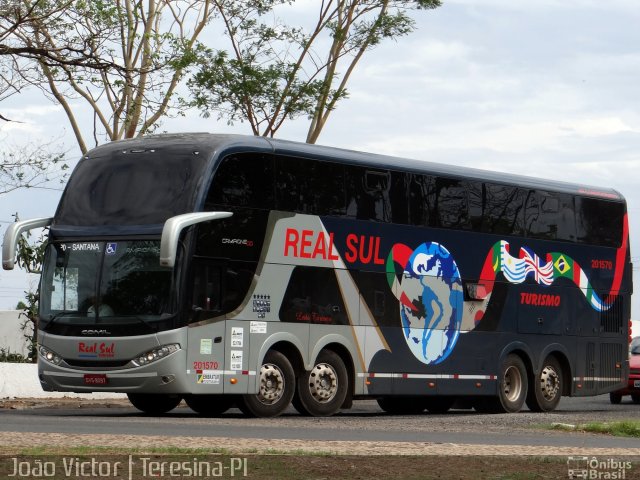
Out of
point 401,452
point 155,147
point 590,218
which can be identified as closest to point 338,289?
point 155,147

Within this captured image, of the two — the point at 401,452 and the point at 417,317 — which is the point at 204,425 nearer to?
the point at 401,452

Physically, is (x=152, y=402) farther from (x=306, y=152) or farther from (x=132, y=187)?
(x=306, y=152)

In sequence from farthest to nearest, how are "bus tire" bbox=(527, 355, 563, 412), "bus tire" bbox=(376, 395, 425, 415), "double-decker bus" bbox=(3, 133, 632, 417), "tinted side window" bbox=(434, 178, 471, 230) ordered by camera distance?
1. "bus tire" bbox=(527, 355, 563, 412)
2. "bus tire" bbox=(376, 395, 425, 415)
3. "tinted side window" bbox=(434, 178, 471, 230)
4. "double-decker bus" bbox=(3, 133, 632, 417)

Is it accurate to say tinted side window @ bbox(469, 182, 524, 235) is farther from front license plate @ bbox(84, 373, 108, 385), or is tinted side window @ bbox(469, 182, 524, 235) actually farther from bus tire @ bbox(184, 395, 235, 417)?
front license plate @ bbox(84, 373, 108, 385)

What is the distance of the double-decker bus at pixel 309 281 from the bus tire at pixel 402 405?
5 centimetres

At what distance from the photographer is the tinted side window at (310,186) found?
74.2 ft

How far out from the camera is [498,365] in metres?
26.7

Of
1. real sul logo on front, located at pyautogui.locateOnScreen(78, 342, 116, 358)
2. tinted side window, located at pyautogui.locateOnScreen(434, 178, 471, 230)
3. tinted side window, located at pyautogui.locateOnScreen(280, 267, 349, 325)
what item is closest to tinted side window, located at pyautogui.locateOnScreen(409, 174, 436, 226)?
tinted side window, located at pyautogui.locateOnScreen(434, 178, 471, 230)

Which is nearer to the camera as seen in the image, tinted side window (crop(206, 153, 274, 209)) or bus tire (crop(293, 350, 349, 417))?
tinted side window (crop(206, 153, 274, 209))

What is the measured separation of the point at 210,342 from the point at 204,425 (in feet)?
8.85

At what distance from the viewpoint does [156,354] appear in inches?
830

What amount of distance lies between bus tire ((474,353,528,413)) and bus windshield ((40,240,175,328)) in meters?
8.23

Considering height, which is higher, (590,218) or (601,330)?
(590,218)

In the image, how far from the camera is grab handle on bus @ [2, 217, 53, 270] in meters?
22.1
